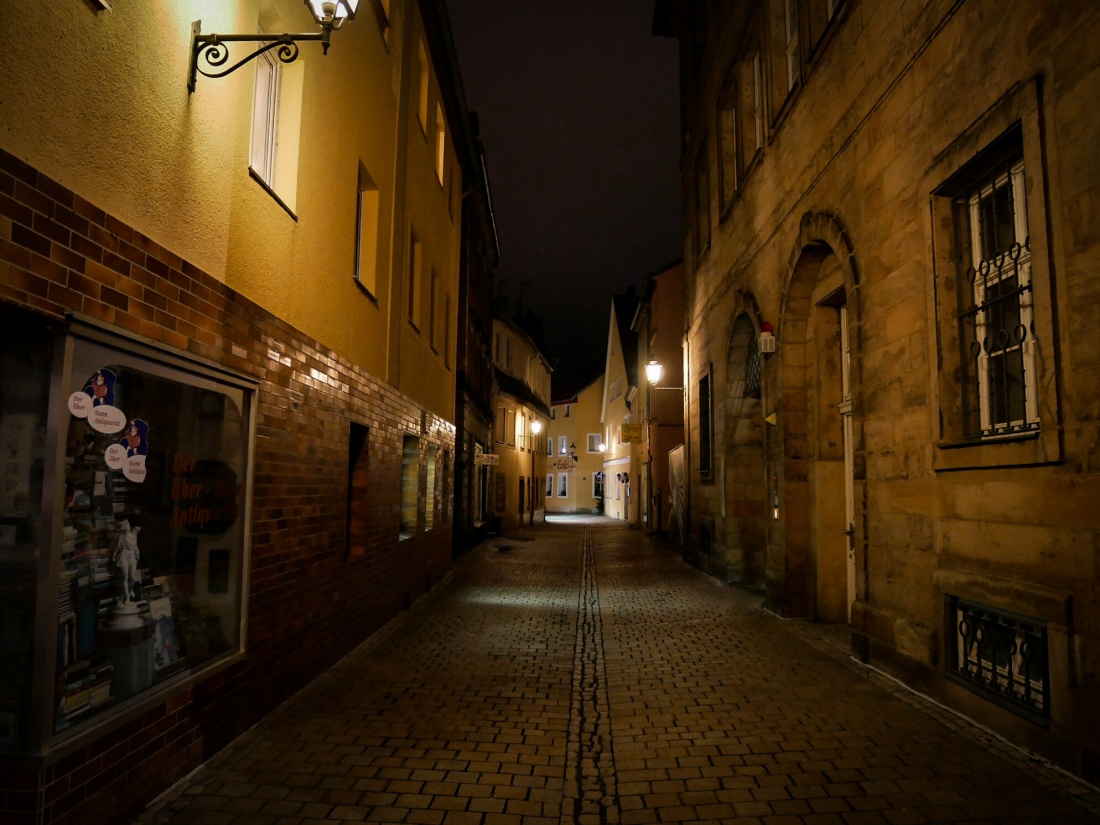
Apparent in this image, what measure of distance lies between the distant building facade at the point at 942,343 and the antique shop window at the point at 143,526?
204 inches

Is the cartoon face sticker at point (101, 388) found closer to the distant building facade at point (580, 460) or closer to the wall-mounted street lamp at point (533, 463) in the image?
the wall-mounted street lamp at point (533, 463)

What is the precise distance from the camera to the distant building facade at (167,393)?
328 centimetres

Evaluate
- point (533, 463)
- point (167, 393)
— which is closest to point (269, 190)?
point (167, 393)

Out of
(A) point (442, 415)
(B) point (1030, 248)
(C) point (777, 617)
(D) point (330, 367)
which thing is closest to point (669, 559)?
(A) point (442, 415)

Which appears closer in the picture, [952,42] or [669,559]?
[952,42]

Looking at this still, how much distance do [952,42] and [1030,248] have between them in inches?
80.1

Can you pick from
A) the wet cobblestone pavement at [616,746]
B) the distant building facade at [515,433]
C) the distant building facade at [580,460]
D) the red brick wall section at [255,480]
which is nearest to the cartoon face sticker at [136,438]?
the red brick wall section at [255,480]

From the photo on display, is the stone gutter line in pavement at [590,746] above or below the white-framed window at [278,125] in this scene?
below

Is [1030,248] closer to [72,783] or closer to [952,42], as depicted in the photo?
[952,42]

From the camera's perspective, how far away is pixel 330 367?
22.9 feet

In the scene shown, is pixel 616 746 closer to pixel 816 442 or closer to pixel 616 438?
pixel 816 442

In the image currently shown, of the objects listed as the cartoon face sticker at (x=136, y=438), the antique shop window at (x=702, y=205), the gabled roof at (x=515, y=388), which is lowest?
the cartoon face sticker at (x=136, y=438)

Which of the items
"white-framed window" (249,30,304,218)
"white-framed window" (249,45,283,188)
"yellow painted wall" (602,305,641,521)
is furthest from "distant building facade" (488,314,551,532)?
"white-framed window" (249,45,283,188)

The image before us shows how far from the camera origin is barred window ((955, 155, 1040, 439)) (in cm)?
519
